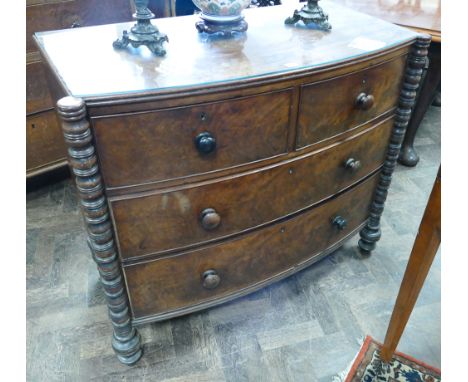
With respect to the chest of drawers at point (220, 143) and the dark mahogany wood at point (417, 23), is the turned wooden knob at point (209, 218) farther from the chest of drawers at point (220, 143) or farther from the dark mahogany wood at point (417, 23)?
the dark mahogany wood at point (417, 23)


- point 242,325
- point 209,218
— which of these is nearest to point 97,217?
point 209,218

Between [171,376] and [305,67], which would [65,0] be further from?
[171,376]

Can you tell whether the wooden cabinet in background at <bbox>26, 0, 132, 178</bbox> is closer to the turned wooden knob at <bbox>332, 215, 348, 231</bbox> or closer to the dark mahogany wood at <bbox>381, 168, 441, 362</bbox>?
the turned wooden knob at <bbox>332, 215, 348, 231</bbox>

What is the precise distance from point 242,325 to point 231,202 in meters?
0.54

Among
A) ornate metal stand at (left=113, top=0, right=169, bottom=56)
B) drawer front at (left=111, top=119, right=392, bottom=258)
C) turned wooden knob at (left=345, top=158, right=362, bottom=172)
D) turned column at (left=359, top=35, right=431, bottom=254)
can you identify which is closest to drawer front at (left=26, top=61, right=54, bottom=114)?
ornate metal stand at (left=113, top=0, right=169, bottom=56)

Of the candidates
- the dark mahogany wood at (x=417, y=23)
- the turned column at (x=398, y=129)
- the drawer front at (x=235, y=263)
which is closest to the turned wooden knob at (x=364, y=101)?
the turned column at (x=398, y=129)

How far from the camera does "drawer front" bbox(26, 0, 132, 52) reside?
1.51m

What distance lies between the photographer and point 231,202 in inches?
40.6

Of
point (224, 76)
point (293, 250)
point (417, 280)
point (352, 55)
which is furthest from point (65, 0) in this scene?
point (417, 280)

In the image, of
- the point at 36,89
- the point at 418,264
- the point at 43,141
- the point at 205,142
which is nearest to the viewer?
the point at 205,142

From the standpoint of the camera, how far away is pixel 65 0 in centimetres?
154

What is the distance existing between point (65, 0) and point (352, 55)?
1.15 meters

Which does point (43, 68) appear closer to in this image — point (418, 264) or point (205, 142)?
point (205, 142)
